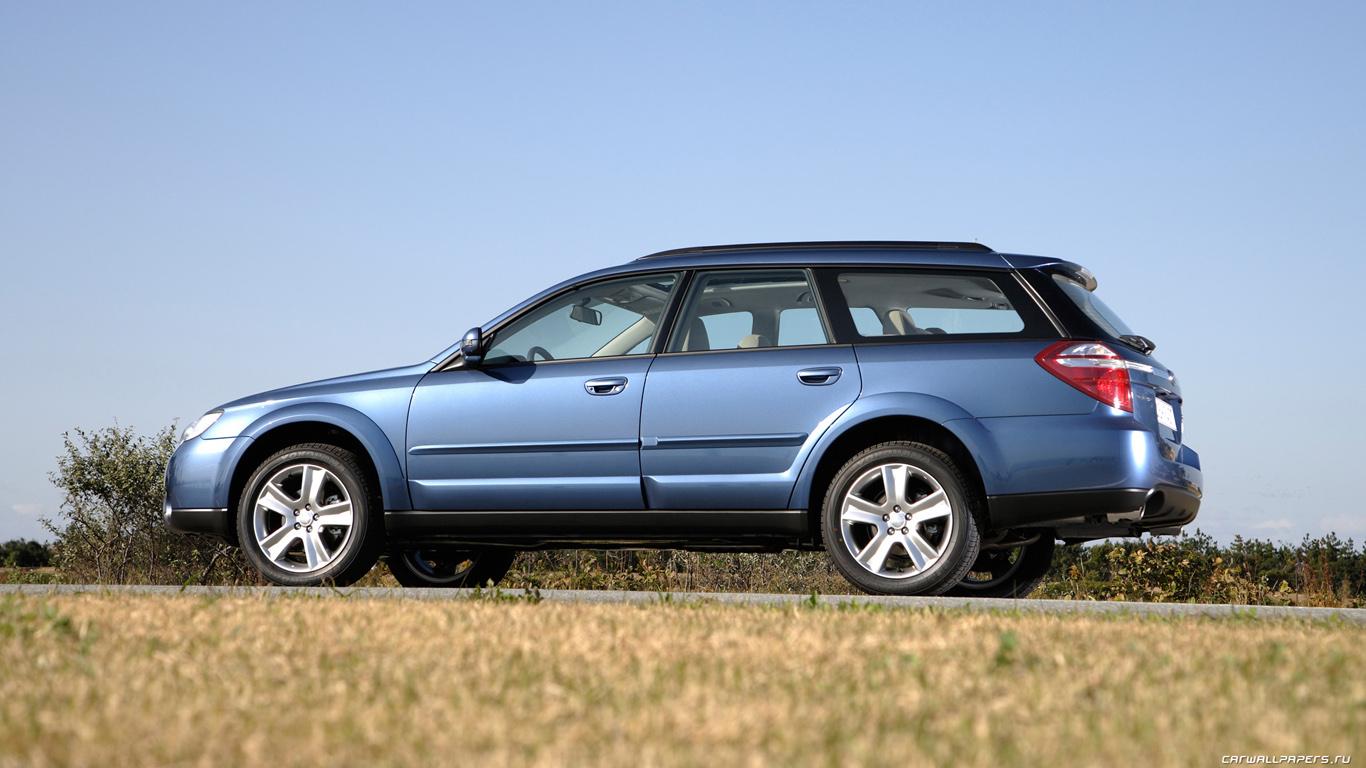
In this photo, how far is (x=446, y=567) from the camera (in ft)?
33.0

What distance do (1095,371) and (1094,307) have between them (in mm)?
625

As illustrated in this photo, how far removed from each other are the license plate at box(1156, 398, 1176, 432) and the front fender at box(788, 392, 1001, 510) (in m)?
0.90

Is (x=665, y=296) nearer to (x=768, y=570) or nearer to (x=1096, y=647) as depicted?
(x=1096, y=647)

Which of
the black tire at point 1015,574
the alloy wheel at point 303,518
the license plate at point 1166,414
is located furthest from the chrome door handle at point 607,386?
the license plate at point 1166,414

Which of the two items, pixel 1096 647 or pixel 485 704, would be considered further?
pixel 1096 647

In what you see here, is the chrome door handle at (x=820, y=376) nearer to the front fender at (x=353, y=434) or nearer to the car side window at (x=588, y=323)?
the car side window at (x=588, y=323)

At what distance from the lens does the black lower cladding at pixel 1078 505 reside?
23.8 ft

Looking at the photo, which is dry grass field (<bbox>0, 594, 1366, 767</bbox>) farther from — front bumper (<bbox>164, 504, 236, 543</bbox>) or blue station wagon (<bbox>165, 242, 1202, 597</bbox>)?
front bumper (<bbox>164, 504, 236, 543</bbox>)

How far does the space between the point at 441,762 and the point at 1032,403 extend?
15.7 feet

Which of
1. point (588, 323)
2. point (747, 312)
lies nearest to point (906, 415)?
point (747, 312)

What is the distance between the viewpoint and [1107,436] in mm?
7250

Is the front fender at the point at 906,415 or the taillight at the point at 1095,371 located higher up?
the taillight at the point at 1095,371

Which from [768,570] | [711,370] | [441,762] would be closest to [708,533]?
[711,370]

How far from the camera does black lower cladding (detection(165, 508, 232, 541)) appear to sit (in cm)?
869
